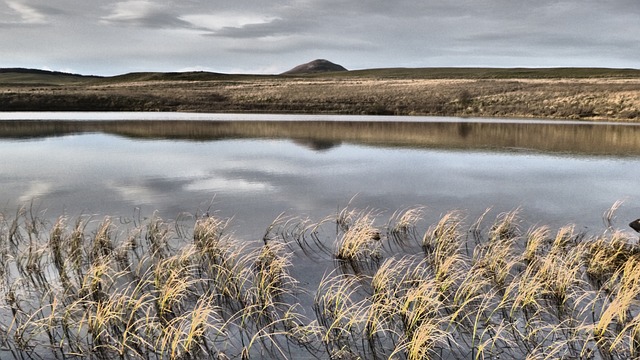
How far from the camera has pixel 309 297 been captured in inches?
366

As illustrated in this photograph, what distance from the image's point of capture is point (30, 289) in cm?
927

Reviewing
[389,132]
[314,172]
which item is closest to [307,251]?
[314,172]

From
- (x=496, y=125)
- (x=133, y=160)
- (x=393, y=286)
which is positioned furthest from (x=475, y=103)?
(x=393, y=286)

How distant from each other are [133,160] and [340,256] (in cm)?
1864

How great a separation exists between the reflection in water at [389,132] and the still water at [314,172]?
0.52ft

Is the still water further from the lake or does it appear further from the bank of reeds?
the bank of reeds

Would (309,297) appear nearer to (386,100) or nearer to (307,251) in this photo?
(307,251)

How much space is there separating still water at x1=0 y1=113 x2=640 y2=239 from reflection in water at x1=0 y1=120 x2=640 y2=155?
6.3 inches

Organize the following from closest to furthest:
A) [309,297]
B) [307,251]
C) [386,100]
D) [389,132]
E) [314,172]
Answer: [309,297]
[307,251]
[314,172]
[389,132]
[386,100]

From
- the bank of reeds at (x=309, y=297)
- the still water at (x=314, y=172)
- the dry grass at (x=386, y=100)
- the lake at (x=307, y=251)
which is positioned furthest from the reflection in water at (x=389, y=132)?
the bank of reeds at (x=309, y=297)

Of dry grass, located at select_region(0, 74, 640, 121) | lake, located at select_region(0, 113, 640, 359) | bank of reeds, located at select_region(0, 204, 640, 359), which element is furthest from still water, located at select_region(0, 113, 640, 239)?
dry grass, located at select_region(0, 74, 640, 121)

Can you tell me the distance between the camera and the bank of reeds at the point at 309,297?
24.1 feet

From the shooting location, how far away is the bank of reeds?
24.1ft

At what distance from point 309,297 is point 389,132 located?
35.3 metres
